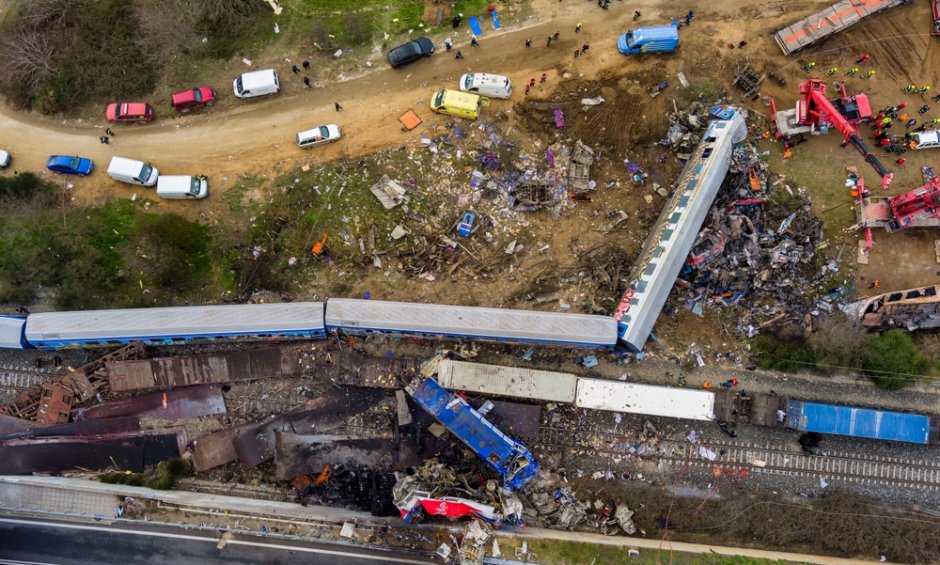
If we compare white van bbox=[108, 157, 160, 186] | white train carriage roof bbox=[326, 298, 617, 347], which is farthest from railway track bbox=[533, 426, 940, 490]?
white van bbox=[108, 157, 160, 186]

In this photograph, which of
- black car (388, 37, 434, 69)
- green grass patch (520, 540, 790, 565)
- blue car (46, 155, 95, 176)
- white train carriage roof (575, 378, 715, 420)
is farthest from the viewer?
black car (388, 37, 434, 69)

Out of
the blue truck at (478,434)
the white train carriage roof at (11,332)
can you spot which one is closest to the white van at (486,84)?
the blue truck at (478,434)

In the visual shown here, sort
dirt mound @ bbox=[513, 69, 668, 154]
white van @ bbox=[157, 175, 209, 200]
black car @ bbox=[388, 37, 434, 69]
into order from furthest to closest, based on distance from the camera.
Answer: dirt mound @ bbox=[513, 69, 668, 154] < black car @ bbox=[388, 37, 434, 69] < white van @ bbox=[157, 175, 209, 200]

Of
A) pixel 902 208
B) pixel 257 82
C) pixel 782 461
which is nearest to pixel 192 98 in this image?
pixel 257 82

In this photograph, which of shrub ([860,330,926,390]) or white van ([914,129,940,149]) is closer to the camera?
shrub ([860,330,926,390])

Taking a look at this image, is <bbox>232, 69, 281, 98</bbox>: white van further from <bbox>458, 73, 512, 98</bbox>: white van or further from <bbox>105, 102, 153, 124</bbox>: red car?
<bbox>458, 73, 512, 98</bbox>: white van

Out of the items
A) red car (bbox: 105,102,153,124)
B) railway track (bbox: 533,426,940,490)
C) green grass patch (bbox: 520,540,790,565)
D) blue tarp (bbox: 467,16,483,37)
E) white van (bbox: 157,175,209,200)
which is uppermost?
blue tarp (bbox: 467,16,483,37)

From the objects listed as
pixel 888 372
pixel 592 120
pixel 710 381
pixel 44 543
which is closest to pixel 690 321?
pixel 710 381
